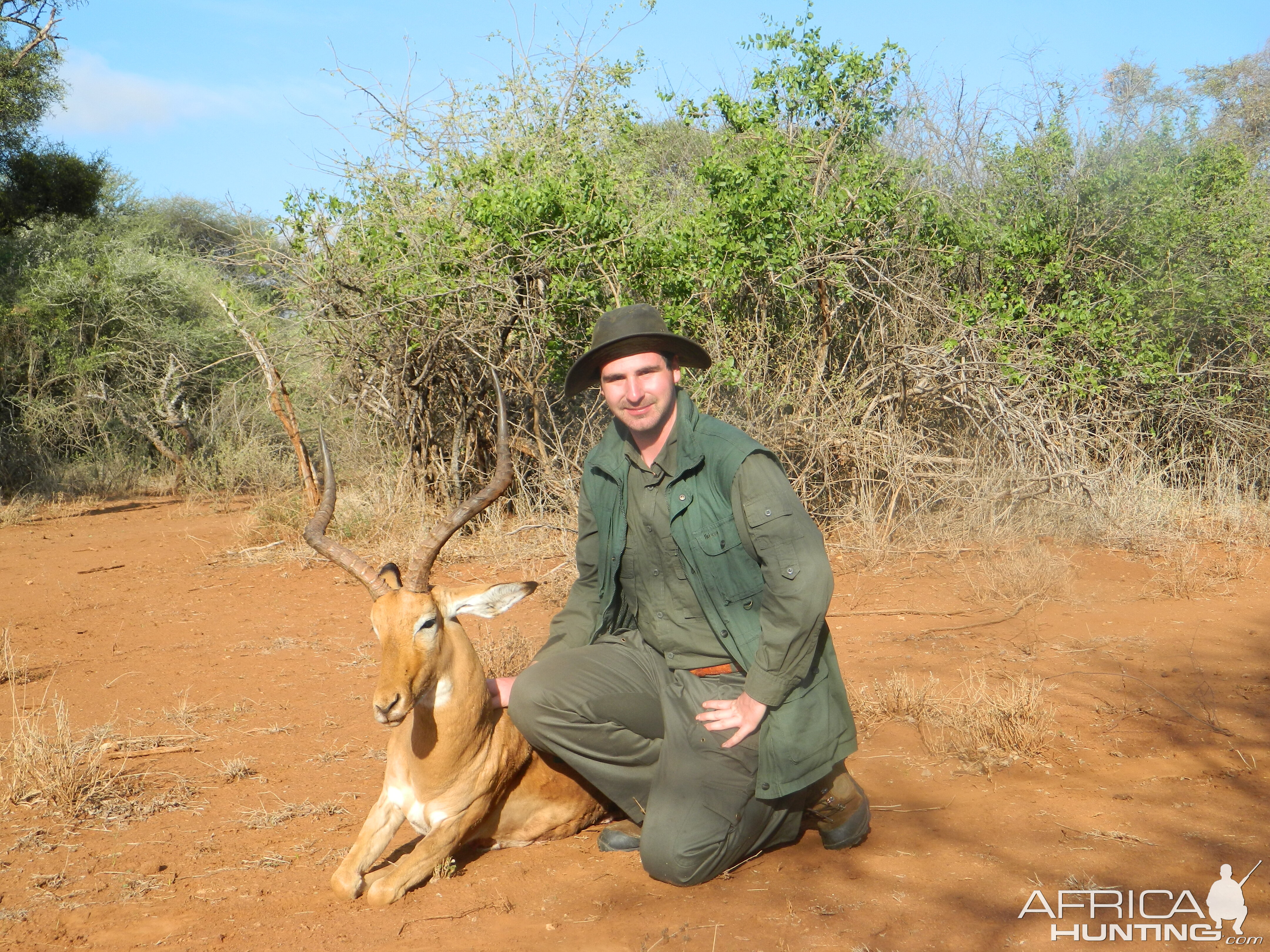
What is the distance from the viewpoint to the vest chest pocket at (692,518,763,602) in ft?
11.9

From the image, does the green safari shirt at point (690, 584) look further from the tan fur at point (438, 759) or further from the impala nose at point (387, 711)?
the impala nose at point (387, 711)

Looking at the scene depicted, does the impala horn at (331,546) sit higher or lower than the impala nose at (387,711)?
higher

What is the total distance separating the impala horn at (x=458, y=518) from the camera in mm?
3680

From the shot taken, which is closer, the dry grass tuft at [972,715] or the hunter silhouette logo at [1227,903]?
the hunter silhouette logo at [1227,903]

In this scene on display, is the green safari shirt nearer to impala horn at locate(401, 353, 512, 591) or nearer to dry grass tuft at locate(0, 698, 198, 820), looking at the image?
impala horn at locate(401, 353, 512, 591)

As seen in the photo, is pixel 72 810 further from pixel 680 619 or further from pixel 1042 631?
pixel 1042 631

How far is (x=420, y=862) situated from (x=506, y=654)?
7.84 feet

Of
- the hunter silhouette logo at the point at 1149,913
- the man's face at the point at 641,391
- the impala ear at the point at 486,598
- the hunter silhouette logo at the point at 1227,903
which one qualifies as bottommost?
the hunter silhouette logo at the point at 1149,913

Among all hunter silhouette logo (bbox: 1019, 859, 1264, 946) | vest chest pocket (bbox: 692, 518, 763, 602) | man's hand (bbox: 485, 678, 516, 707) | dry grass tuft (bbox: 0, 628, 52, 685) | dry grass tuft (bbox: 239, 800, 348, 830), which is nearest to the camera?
hunter silhouette logo (bbox: 1019, 859, 1264, 946)

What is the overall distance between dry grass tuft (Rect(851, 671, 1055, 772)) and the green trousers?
130 cm

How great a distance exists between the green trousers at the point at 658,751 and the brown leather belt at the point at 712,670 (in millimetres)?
23

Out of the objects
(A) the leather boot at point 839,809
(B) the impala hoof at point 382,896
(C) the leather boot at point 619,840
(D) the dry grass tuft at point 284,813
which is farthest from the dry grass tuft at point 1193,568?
(B) the impala hoof at point 382,896

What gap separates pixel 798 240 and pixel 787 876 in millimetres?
6302

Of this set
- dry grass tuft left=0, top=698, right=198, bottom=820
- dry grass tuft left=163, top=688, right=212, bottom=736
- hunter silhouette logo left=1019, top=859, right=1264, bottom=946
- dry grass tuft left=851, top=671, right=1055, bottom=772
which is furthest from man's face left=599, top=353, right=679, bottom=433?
dry grass tuft left=163, top=688, right=212, bottom=736
